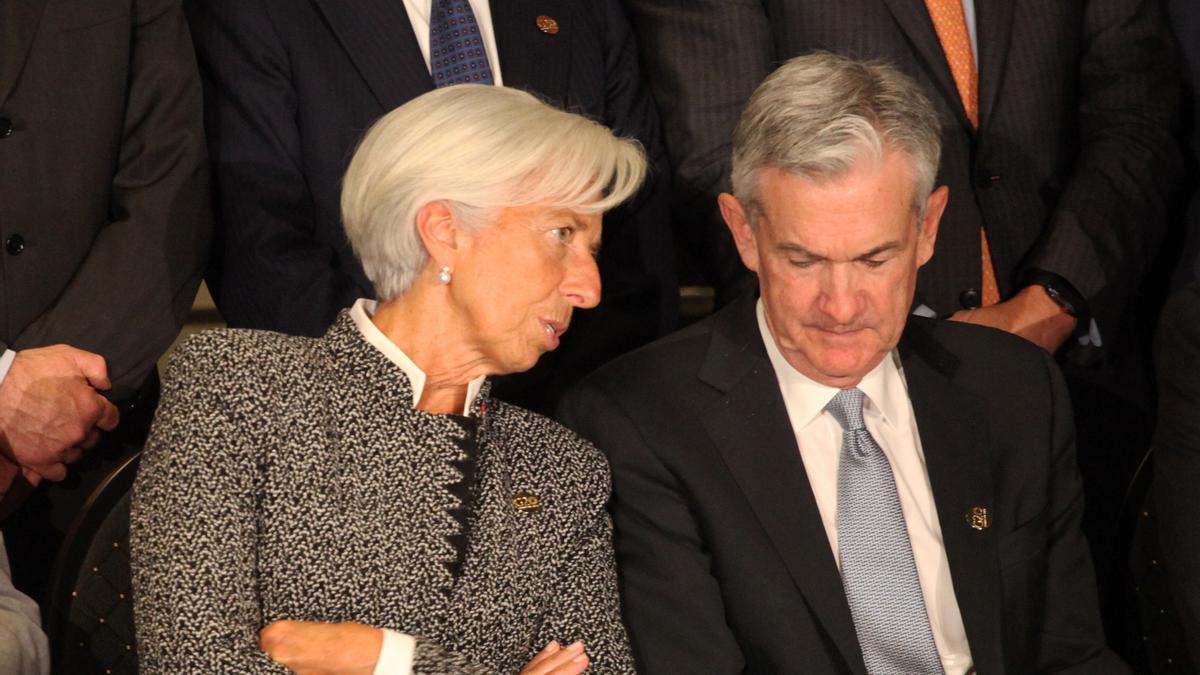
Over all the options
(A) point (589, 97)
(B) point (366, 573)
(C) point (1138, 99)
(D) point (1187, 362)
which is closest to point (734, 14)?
(A) point (589, 97)

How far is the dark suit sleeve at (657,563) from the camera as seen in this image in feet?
8.77

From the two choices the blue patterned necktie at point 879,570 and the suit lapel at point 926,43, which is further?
the suit lapel at point 926,43

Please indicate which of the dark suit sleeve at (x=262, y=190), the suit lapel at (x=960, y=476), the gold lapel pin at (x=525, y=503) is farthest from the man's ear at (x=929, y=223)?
the dark suit sleeve at (x=262, y=190)

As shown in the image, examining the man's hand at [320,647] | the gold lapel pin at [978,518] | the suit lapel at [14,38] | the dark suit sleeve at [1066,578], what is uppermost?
the suit lapel at [14,38]

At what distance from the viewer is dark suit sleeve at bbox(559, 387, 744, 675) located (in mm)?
2674

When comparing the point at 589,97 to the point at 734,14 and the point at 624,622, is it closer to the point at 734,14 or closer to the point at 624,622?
the point at 734,14

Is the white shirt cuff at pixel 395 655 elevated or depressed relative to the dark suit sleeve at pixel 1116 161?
depressed

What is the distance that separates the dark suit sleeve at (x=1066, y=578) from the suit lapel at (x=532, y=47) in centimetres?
108

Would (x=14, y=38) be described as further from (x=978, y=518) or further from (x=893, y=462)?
(x=978, y=518)

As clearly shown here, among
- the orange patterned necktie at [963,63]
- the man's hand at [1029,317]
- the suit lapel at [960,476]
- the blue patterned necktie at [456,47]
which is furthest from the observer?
the orange patterned necktie at [963,63]

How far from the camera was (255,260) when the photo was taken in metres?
3.06

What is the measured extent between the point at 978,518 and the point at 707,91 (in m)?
1.03

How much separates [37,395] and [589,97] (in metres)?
1.19

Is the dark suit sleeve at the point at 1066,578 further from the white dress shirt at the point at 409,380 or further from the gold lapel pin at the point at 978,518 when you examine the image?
the white dress shirt at the point at 409,380
